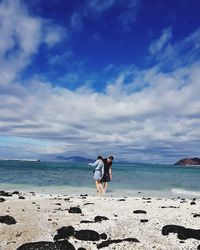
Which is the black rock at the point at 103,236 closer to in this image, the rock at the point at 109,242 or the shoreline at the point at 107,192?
the rock at the point at 109,242

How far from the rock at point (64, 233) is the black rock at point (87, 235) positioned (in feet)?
0.62

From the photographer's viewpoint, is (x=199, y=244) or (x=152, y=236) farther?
(x=152, y=236)

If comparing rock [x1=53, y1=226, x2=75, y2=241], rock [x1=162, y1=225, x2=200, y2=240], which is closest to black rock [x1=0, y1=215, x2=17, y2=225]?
rock [x1=53, y1=226, x2=75, y2=241]

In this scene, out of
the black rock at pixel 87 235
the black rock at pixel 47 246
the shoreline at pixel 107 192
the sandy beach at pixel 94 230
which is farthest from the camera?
the shoreline at pixel 107 192

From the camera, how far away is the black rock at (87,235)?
9.08 m

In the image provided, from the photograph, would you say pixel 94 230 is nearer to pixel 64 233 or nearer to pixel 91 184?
pixel 64 233

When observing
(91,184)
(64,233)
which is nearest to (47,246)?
(64,233)

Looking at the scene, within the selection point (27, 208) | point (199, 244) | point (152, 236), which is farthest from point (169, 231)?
point (27, 208)

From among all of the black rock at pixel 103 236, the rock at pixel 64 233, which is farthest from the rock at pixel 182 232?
the rock at pixel 64 233

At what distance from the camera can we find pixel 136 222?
1129 cm

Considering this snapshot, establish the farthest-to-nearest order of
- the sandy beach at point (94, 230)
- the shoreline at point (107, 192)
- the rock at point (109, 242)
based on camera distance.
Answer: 1. the shoreline at point (107, 192)
2. the sandy beach at point (94, 230)
3. the rock at point (109, 242)

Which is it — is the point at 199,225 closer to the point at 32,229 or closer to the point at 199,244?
the point at 199,244

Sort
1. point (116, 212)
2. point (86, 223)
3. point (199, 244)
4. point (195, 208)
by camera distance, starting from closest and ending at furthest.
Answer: point (199, 244) < point (86, 223) < point (116, 212) < point (195, 208)

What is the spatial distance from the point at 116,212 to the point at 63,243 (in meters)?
5.55
